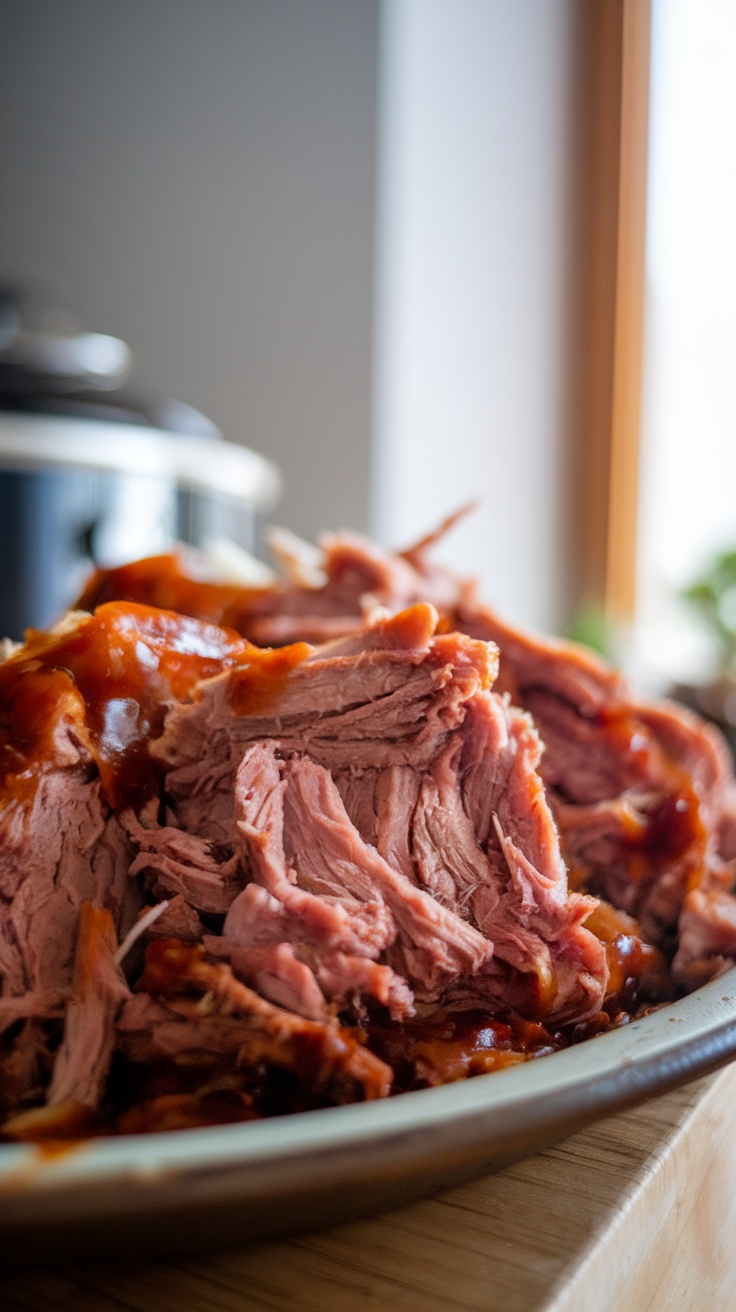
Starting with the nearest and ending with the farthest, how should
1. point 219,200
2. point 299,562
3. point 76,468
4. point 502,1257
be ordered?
point 502,1257
point 299,562
point 76,468
point 219,200

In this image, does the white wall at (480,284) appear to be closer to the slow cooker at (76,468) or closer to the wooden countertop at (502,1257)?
the slow cooker at (76,468)

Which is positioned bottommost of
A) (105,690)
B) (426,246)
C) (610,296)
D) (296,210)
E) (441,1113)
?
(441,1113)

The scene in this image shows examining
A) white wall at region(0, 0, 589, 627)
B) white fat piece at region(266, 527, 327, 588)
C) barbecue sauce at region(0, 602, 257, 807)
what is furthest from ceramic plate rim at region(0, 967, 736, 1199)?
white wall at region(0, 0, 589, 627)

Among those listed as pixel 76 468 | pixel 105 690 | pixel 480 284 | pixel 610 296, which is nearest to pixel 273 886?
pixel 105 690

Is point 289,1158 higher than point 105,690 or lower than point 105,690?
lower

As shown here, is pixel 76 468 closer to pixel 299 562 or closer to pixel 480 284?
pixel 299 562

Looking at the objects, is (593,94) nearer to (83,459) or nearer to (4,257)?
(4,257)

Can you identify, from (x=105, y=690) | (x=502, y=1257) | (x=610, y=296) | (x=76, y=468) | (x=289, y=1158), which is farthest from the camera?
(x=610, y=296)
